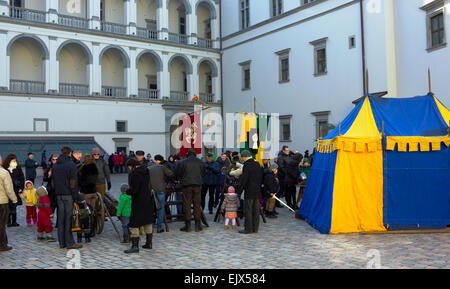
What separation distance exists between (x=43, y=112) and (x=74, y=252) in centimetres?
2051

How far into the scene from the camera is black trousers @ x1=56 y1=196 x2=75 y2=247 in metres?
8.16

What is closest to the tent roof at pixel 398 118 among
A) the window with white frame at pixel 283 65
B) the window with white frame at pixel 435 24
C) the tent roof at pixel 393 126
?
the tent roof at pixel 393 126

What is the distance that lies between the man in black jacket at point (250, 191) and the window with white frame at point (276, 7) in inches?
821

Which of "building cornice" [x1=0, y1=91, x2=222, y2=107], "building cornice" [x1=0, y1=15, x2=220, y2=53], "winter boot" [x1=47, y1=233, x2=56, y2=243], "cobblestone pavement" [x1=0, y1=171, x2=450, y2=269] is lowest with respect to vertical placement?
"cobblestone pavement" [x1=0, y1=171, x2=450, y2=269]

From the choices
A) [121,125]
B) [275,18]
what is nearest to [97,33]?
[121,125]

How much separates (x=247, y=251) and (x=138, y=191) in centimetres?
222

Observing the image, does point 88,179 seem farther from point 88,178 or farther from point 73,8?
point 73,8

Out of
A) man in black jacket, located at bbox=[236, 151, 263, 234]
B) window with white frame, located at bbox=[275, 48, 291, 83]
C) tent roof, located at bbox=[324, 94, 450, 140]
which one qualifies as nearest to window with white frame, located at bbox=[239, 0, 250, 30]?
window with white frame, located at bbox=[275, 48, 291, 83]

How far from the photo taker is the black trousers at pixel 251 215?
31.8ft

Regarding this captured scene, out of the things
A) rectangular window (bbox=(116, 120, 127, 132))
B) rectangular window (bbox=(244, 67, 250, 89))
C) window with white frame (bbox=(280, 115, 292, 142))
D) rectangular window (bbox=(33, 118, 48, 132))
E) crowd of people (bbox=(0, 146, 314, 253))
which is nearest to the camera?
crowd of people (bbox=(0, 146, 314, 253))

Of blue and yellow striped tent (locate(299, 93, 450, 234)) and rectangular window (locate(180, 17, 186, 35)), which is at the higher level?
rectangular window (locate(180, 17, 186, 35))

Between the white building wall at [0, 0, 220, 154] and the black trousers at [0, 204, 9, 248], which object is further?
the white building wall at [0, 0, 220, 154]

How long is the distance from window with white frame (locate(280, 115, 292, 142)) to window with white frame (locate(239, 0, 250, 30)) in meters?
7.68

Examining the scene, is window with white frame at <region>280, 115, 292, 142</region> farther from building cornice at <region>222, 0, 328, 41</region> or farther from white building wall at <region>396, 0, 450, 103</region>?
white building wall at <region>396, 0, 450, 103</region>
